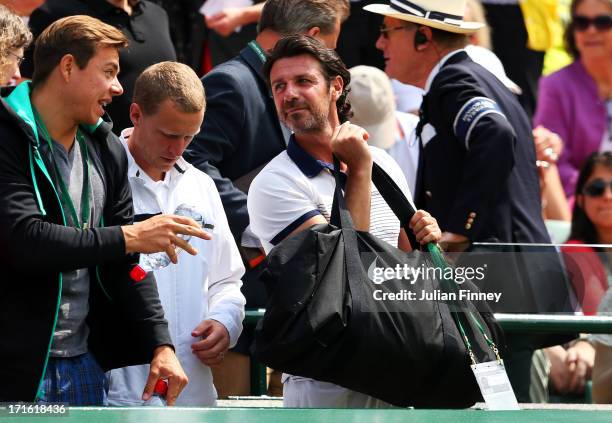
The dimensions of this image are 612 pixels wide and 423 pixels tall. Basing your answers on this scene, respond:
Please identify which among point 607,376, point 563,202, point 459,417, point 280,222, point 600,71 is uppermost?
point 600,71

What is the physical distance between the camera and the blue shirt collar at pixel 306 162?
4.27 metres

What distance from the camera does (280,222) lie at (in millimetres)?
4195

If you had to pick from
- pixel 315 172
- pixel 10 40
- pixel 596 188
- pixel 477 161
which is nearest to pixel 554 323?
pixel 477 161

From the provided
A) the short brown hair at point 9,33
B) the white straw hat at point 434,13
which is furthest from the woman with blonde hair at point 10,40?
the white straw hat at point 434,13

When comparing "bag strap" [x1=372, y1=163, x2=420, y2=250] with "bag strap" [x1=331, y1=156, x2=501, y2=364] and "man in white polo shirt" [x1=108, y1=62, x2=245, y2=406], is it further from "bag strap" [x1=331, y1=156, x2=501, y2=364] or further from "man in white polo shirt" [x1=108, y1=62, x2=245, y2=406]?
"man in white polo shirt" [x1=108, y1=62, x2=245, y2=406]

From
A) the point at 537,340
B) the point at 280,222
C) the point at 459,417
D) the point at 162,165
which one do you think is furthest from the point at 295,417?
the point at 537,340

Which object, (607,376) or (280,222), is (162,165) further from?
(607,376)

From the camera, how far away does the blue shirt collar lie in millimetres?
4270

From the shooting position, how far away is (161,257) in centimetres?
444

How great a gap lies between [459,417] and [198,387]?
1.34m

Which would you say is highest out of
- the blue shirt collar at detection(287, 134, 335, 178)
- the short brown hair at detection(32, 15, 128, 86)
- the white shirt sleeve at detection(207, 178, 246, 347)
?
the short brown hair at detection(32, 15, 128, 86)

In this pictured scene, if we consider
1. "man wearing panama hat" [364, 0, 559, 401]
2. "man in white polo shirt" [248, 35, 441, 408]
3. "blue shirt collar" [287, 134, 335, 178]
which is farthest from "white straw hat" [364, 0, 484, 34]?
"blue shirt collar" [287, 134, 335, 178]

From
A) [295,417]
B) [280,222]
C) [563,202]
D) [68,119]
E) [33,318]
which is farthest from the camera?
[563,202]

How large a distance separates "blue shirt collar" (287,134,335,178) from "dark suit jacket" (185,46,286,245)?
853 mm
